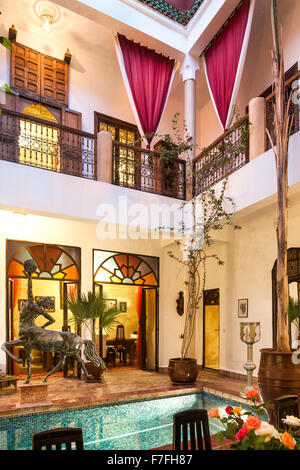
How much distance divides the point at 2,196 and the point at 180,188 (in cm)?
357

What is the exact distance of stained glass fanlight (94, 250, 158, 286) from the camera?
9203 millimetres

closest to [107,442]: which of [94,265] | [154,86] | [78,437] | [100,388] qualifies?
[100,388]

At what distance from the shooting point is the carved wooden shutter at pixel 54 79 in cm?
863

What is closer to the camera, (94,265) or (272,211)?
(272,211)

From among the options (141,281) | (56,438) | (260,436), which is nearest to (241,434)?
(260,436)

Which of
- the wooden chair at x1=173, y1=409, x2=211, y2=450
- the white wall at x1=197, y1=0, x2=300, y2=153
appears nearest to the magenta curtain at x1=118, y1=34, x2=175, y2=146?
the white wall at x1=197, y1=0, x2=300, y2=153

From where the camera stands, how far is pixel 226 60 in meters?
7.49

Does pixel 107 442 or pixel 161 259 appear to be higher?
pixel 161 259

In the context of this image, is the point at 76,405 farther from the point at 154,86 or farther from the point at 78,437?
the point at 154,86

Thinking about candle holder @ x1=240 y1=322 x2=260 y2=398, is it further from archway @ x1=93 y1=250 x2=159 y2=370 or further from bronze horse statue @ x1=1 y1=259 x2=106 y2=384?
archway @ x1=93 y1=250 x2=159 y2=370

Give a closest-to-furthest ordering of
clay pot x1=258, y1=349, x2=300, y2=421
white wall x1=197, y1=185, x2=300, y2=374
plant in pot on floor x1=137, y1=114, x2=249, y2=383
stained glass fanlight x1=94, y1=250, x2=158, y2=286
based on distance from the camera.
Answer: clay pot x1=258, y1=349, x2=300, y2=421 < plant in pot on floor x1=137, y1=114, x2=249, y2=383 < white wall x1=197, y1=185, x2=300, y2=374 < stained glass fanlight x1=94, y1=250, x2=158, y2=286

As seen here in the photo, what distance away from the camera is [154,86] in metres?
8.16

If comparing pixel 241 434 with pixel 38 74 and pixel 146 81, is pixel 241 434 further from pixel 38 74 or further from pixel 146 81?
pixel 38 74

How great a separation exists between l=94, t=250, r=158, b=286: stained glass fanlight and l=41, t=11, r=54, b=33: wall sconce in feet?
16.1
